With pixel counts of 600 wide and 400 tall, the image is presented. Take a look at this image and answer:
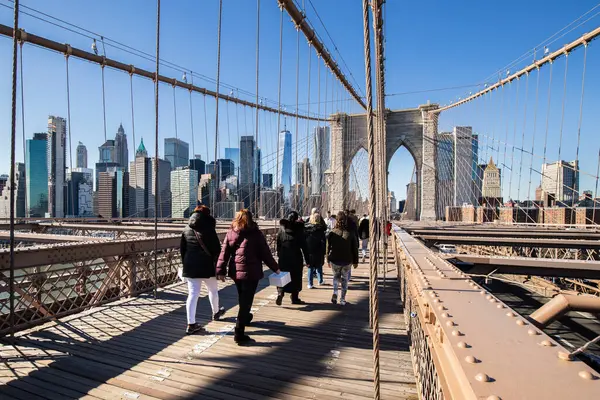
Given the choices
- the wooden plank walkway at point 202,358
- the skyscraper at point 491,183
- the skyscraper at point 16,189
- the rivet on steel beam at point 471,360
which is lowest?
the wooden plank walkway at point 202,358

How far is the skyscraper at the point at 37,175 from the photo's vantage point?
1268 cm

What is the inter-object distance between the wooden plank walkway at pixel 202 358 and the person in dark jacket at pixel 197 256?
290 mm

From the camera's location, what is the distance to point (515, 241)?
616 centimetres

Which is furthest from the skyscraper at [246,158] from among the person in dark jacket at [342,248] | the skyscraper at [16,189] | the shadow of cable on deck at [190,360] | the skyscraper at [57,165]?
the shadow of cable on deck at [190,360]

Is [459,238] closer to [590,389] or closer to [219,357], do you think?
[219,357]

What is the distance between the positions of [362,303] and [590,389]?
12.6ft

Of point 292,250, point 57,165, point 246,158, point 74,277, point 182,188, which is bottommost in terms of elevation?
point 74,277

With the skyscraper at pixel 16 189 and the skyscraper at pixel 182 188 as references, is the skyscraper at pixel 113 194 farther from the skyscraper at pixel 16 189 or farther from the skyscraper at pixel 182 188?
the skyscraper at pixel 16 189

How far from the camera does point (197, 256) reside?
3.24 metres

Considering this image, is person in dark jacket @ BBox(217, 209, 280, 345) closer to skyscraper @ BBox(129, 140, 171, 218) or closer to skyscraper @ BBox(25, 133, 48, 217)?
skyscraper @ BBox(25, 133, 48, 217)

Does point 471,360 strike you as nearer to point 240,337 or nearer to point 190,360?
point 190,360

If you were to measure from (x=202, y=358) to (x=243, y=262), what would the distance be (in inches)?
31.8

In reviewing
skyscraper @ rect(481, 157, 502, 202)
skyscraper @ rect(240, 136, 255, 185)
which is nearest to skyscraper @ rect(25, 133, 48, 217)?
skyscraper @ rect(240, 136, 255, 185)

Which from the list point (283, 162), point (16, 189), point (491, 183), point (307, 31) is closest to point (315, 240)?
point (16, 189)
